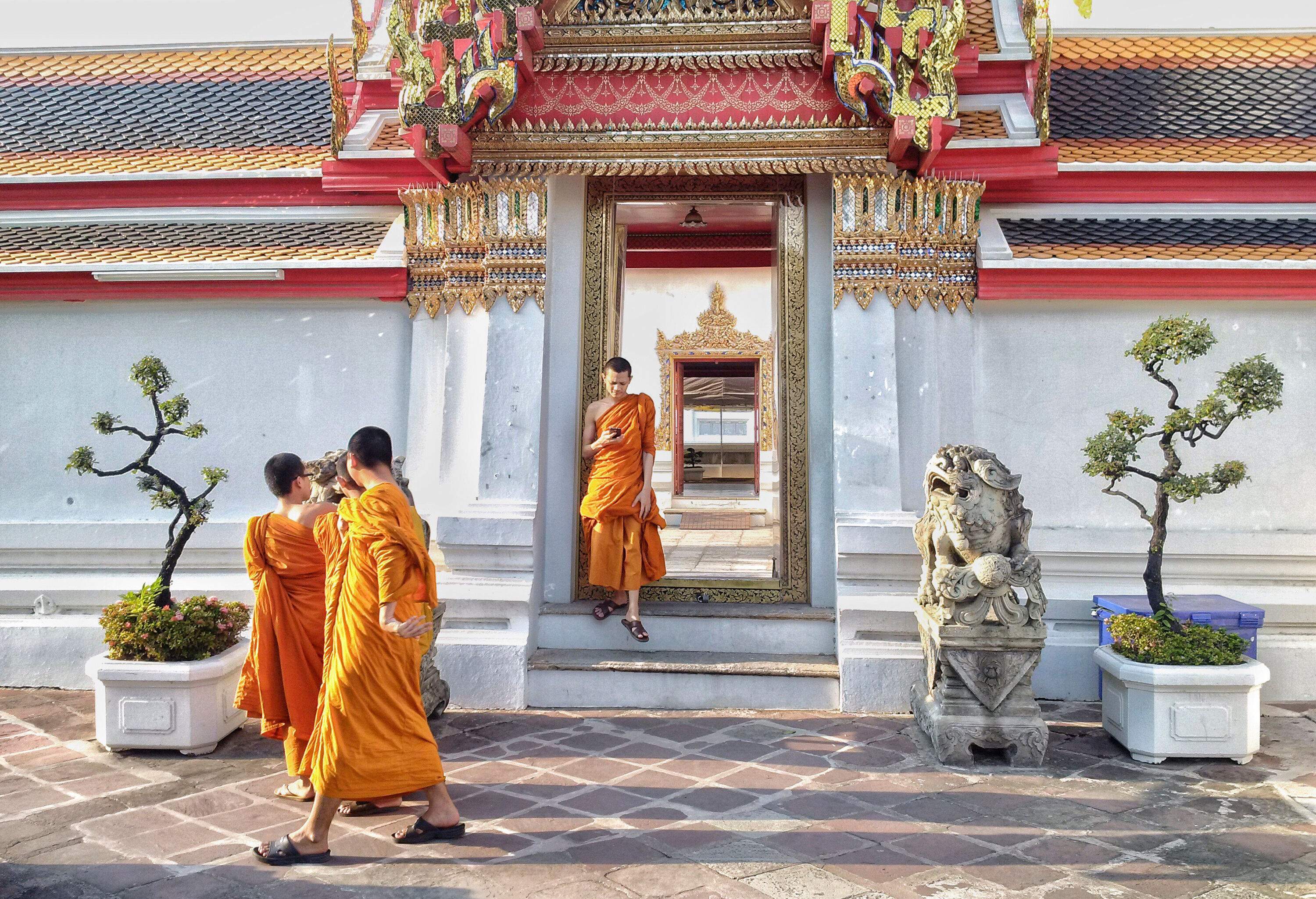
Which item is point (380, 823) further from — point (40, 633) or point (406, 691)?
point (40, 633)

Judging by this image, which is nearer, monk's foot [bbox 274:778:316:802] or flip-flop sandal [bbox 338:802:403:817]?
flip-flop sandal [bbox 338:802:403:817]

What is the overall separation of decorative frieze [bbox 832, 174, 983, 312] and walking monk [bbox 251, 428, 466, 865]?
10.7 ft

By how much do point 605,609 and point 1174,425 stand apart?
10.3ft

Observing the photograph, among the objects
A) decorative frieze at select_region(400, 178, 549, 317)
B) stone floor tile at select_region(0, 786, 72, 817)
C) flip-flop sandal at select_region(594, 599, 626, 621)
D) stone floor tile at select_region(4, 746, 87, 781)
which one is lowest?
stone floor tile at select_region(0, 786, 72, 817)

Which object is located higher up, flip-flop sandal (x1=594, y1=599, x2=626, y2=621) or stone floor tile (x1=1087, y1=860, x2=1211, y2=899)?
flip-flop sandal (x1=594, y1=599, x2=626, y2=621)

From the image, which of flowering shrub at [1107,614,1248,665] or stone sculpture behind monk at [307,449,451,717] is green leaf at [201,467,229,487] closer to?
stone sculpture behind monk at [307,449,451,717]

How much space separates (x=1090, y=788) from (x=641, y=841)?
2.01m

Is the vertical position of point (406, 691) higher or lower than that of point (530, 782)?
higher

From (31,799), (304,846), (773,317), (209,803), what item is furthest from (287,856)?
(773,317)

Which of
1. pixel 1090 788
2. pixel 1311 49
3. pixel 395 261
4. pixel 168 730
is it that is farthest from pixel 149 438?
pixel 1311 49

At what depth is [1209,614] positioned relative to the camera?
17.8 ft

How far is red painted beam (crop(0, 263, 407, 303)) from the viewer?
6629mm

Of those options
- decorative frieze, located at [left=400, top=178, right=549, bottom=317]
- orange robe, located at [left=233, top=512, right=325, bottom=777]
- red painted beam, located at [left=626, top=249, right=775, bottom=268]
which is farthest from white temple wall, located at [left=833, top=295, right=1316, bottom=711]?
red painted beam, located at [left=626, top=249, right=775, bottom=268]

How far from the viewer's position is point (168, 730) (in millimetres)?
5133
